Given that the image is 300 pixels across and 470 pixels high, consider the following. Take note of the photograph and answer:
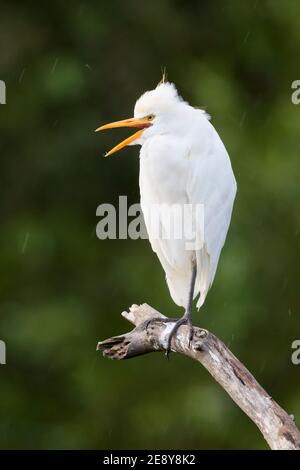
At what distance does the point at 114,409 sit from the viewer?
23.3 feet

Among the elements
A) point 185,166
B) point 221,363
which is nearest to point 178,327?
point 221,363

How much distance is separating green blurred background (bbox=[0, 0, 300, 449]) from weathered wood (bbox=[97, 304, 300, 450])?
2.80 meters

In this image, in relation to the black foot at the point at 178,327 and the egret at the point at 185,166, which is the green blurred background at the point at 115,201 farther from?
the black foot at the point at 178,327

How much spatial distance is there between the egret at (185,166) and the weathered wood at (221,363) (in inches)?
10.2

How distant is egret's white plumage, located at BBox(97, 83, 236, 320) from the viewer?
402cm

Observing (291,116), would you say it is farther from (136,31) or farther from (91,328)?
(91,328)

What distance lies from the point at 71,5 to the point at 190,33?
30.9 inches

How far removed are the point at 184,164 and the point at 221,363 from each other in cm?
94

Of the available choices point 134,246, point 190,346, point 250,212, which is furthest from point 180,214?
point 134,246

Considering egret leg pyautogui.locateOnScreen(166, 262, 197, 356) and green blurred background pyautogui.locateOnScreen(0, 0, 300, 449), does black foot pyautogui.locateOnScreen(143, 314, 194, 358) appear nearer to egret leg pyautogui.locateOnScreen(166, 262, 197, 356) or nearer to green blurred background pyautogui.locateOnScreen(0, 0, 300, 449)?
egret leg pyautogui.locateOnScreen(166, 262, 197, 356)

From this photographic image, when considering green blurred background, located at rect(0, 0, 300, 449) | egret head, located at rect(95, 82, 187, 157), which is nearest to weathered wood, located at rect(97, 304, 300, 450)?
egret head, located at rect(95, 82, 187, 157)

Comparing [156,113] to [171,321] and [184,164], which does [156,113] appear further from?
[171,321]

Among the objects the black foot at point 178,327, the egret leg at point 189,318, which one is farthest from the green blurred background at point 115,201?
the black foot at point 178,327

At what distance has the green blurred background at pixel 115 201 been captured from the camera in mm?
6730
